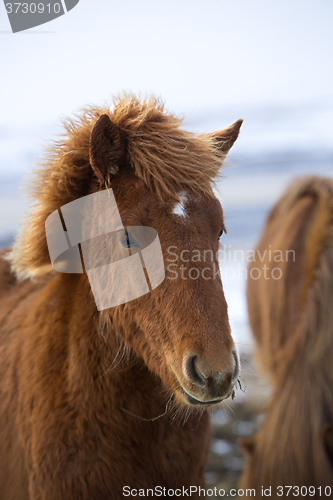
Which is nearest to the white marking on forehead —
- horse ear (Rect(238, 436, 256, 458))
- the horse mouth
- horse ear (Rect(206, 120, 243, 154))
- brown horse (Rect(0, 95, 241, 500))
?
brown horse (Rect(0, 95, 241, 500))

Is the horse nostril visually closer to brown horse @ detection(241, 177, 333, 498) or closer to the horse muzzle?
the horse muzzle

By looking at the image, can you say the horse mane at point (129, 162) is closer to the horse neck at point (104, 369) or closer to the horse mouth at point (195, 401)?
the horse neck at point (104, 369)

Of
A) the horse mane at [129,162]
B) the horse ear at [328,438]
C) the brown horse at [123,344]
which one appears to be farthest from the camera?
the horse ear at [328,438]

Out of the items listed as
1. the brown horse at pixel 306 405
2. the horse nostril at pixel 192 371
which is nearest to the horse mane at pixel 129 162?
the horse nostril at pixel 192 371

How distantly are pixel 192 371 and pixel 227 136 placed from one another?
3.86ft

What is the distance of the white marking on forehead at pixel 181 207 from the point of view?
4.89ft

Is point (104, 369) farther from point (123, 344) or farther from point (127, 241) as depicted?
point (127, 241)

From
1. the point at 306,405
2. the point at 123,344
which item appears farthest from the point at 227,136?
the point at 306,405

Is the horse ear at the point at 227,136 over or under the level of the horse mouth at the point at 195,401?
over

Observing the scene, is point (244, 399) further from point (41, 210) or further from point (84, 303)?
point (41, 210)

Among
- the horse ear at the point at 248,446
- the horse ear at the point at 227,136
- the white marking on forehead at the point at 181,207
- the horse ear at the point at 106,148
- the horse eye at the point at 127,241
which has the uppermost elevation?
the horse ear at the point at 106,148

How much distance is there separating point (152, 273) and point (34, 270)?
78cm

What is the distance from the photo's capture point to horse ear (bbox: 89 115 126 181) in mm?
1479

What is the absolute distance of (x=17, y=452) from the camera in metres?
1.94
